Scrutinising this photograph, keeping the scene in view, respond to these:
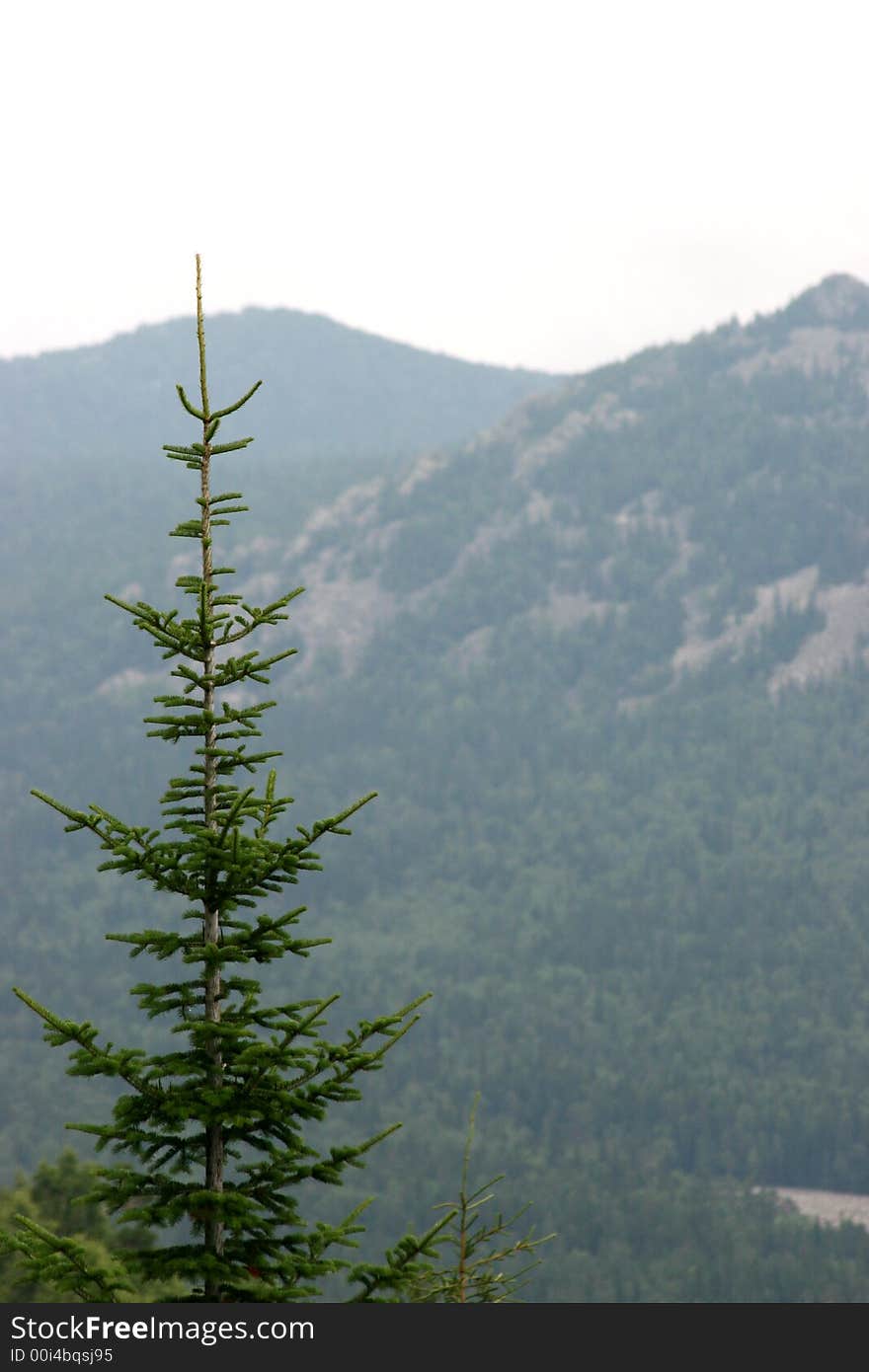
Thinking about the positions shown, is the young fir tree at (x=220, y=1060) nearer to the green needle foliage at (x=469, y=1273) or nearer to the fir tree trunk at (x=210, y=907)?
the fir tree trunk at (x=210, y=907)

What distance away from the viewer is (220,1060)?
53.8ft

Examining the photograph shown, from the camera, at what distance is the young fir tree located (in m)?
15.5

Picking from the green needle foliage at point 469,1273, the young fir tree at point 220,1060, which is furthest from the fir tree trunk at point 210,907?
the green needle foliage at point 469,1273

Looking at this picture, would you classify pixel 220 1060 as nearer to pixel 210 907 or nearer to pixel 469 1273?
pixel 210 907

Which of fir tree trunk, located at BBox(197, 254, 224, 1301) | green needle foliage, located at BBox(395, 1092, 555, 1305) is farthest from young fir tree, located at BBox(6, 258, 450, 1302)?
green needle foliage, located at BBox(395, 1092, 555, 1305)

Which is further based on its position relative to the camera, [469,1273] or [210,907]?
[469,1273]

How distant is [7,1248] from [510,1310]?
4.31m

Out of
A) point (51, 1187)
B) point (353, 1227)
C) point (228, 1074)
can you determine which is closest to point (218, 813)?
point (228, 1074)

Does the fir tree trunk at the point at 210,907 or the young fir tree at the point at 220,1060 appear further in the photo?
the fir tree trunk at the point at 210,907

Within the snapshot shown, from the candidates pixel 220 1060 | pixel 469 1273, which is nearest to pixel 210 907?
pixel 220 1060

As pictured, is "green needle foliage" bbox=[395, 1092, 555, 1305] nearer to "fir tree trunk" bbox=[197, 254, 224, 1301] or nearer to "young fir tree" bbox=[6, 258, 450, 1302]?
Result: "young fir tree" bbox=[6, 258, 450, 1302]

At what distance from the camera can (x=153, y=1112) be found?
1588cm

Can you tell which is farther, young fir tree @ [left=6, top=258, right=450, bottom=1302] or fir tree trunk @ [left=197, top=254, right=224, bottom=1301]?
fir tree trunk @ [left=197, top=254, right=224, bottom=1301]

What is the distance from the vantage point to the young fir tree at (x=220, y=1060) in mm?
15453
